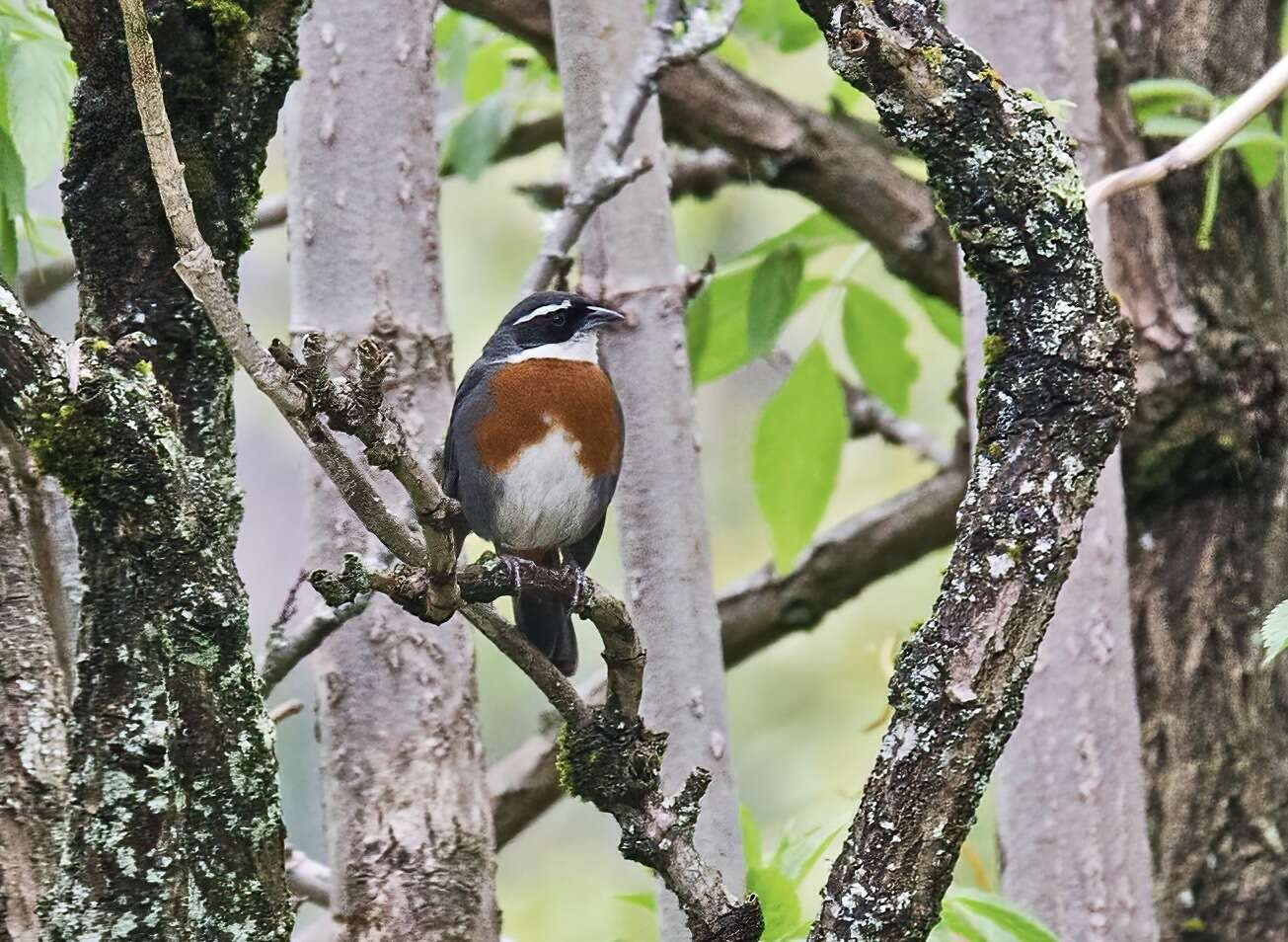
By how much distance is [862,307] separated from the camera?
5031 millimetres

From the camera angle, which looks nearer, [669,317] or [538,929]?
[669,317]

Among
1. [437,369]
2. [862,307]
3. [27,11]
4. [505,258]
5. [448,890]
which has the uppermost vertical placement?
[505,258]

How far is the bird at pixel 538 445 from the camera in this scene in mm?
4340

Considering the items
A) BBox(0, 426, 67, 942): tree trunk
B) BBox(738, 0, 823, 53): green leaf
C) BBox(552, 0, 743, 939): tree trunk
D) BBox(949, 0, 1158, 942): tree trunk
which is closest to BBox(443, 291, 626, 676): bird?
BBox(552, 0, 743, 939): tree trunk

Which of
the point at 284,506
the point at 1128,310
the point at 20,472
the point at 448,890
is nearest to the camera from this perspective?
the point at 20,472

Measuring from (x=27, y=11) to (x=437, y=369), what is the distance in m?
1.22

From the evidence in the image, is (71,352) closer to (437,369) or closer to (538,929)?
(437,369)

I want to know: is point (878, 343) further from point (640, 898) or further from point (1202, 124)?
point (640, 898)

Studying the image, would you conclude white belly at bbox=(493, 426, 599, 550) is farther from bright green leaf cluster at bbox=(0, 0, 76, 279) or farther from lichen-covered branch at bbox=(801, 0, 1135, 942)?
lichen-covered branch at bbox=(801, 0, 1135, 942)

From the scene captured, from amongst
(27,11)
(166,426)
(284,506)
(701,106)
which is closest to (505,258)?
(284,506)

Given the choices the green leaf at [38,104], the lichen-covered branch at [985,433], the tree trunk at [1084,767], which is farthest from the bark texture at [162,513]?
the tree trunk at [1084,767]

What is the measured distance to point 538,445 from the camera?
175 inches

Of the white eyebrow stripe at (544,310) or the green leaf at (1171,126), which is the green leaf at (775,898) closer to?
the white eyebrow stripe at (544,310)

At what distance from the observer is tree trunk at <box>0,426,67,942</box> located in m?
2.76
